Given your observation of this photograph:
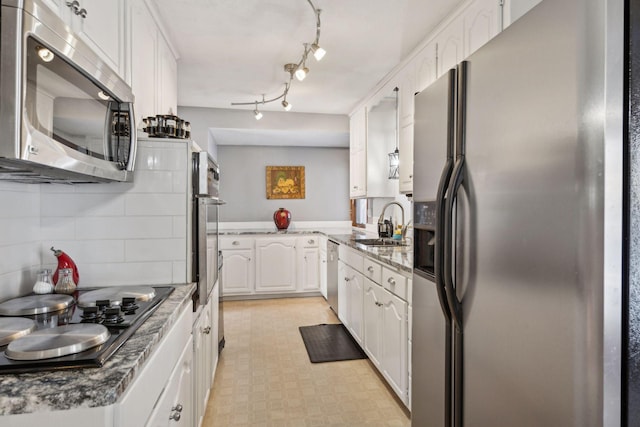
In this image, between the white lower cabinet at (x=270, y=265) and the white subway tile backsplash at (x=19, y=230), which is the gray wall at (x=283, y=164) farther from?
the white subway tile backsplash at (x=19, y=230)

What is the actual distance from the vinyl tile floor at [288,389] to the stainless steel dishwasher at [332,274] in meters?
0.61

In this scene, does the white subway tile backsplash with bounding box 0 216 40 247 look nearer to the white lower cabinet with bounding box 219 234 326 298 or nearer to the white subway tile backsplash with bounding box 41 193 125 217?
the white subway tile backsplash with bounding box 41 193 125 217

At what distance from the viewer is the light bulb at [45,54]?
35.1 inches

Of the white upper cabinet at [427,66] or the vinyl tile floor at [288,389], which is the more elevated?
the white upper cabinet at [427,66]

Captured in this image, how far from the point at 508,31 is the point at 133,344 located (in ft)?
4.21

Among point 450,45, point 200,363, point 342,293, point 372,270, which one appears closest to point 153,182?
point 200,363

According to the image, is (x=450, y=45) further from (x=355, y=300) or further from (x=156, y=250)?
(x=156, y=250)

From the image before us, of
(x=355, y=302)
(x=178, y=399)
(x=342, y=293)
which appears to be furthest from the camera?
(x=342, y=293)

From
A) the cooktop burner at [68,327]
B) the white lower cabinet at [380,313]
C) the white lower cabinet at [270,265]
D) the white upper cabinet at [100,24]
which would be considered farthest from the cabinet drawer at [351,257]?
the white upper cabinet at [100,24]

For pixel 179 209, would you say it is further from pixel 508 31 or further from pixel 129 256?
pixel 508 31

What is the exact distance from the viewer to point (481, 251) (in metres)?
1.04

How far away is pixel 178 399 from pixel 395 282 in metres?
1.29

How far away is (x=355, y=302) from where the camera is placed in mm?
3111

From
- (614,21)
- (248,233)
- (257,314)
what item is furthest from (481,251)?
(248,233)
